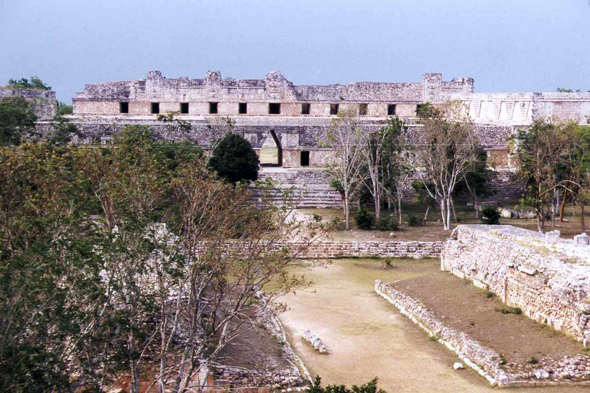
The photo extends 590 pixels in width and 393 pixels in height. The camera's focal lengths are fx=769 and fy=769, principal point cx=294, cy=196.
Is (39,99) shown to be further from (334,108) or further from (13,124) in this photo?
(334,108)

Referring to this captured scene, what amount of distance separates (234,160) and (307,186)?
8.46 feet

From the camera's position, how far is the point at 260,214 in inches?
408

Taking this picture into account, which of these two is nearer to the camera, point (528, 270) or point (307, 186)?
point (528, 270)

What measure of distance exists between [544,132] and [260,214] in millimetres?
12310

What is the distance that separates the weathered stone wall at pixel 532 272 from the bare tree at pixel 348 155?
682cm

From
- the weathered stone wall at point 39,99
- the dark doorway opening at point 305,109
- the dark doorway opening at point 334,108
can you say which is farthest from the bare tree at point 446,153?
the weathered stone wall at point 39,99

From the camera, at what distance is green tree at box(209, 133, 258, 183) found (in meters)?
22.5

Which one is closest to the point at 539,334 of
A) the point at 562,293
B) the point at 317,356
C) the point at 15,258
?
the point at 562,293

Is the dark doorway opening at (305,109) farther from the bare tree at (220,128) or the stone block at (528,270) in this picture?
the stone block at (528,270)

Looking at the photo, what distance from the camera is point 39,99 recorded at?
29.5 metres

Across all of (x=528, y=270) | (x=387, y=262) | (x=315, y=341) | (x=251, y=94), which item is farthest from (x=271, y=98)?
(x=528, y=270)

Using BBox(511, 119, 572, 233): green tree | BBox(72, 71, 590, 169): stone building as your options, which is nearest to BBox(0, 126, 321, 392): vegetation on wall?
BBox(511, 119, 572, 233): green tree

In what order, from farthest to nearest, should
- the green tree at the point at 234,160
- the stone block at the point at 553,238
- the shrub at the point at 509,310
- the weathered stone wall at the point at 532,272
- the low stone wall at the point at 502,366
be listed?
the green tree at the point at 234,160 < the stone block at the point at 553,238 < the shrub at the point at 509,310 < the weathered stone wall at the point at 532,272 < the low stone wall at the point at 502,366

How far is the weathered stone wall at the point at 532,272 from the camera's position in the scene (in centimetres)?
971
